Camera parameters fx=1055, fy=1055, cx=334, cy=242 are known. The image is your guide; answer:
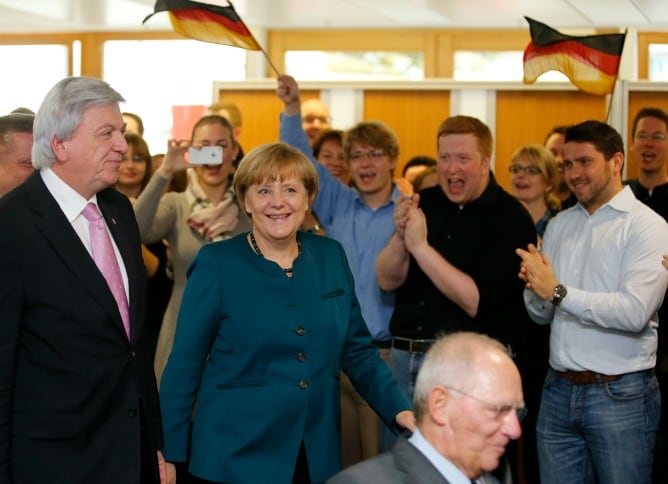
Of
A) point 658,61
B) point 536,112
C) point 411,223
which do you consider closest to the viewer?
point 411,223

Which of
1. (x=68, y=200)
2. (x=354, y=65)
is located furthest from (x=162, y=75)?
(x=68, y=200)

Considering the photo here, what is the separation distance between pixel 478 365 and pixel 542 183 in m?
3.21

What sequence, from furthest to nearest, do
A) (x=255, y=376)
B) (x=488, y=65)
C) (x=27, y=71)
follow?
(x=27, y=71)
(x=488, y=65)
(x=255, y=376)

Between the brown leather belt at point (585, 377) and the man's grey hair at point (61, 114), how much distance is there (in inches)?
74.9

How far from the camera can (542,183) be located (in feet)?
16.7

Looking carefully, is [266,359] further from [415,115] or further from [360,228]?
[415,115]

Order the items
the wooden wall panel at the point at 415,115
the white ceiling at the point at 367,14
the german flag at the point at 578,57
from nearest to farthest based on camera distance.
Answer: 1. the german flag at the point at 578,57
2. the wooden wall panel at the point at 415,115
3. the white ceiling at the point at 367,14

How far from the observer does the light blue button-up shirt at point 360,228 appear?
4070 mm

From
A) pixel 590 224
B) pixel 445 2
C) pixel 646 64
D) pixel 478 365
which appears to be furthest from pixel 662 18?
pixel 478 365

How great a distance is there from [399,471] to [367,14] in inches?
269

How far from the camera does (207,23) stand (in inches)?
173

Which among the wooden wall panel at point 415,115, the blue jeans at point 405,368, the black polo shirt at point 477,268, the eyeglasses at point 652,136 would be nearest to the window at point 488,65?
the wooden wall panel at point 415,115

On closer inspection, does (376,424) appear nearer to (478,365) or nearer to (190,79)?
(478,365)

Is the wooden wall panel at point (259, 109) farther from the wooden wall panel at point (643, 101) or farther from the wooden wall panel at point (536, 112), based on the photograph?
the wooden wall panel at point (643, 101)
